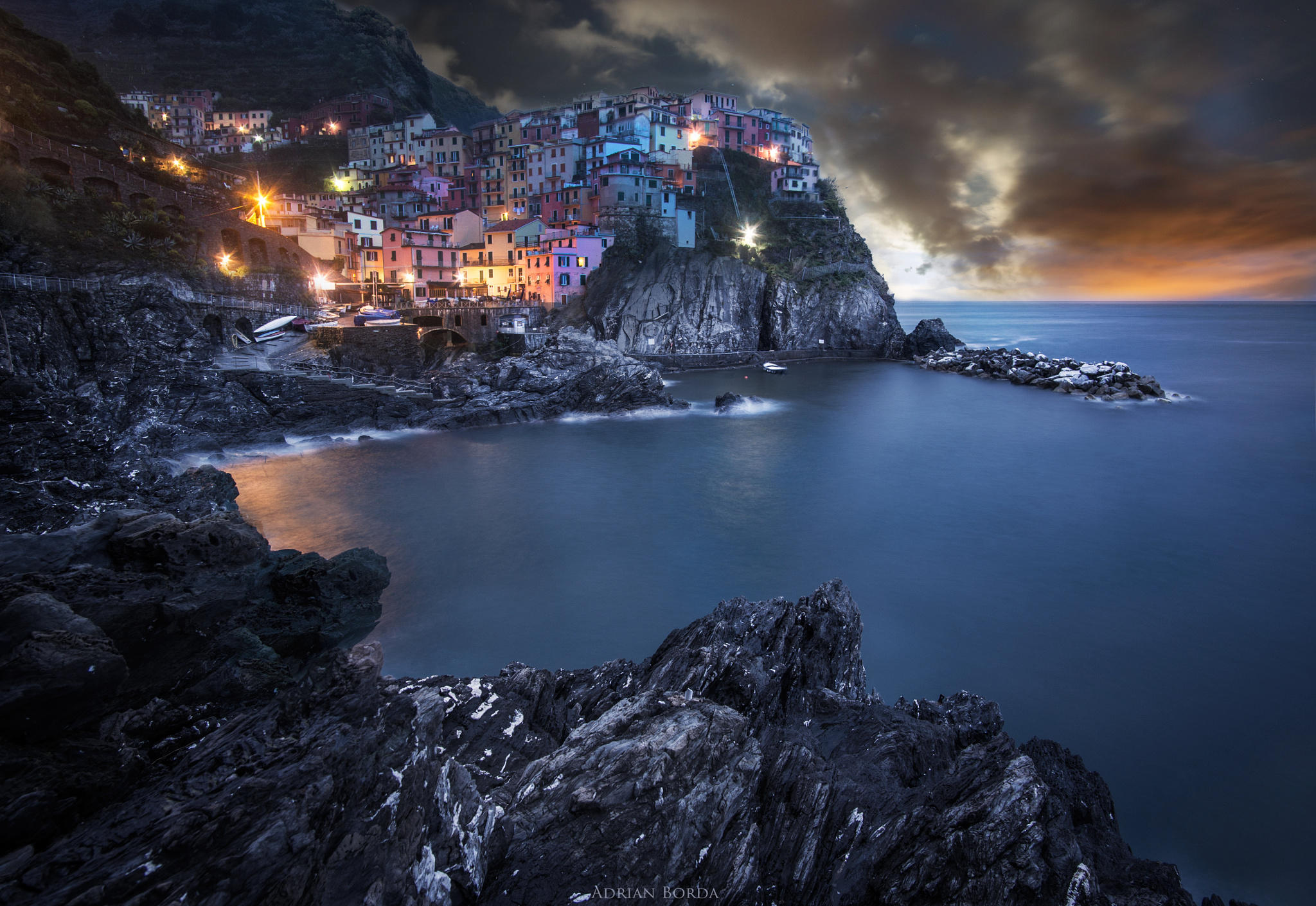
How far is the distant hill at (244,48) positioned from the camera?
88.6 meters

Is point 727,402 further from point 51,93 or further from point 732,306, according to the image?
point 51,93

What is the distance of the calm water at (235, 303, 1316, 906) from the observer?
10445 mm

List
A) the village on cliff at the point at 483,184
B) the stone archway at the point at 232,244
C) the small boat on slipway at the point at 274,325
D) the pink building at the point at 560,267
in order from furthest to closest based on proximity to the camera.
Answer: the pink building at the point at 560,267 → the village on cliff at the point at 483,184 → the stone archway at the point at 232,244 → the small boat on slipway at the point at 274,325

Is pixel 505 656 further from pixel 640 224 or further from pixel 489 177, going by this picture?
pixel 489 177

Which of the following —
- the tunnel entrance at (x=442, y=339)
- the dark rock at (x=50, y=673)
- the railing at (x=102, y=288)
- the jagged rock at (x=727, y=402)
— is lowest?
the jagged rock at (x=727, y=402)

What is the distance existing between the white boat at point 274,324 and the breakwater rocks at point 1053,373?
1868 inches

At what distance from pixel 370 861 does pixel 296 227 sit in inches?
2084

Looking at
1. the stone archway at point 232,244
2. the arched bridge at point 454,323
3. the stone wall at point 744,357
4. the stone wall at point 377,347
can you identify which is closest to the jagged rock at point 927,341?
the stone wall at point 744,357

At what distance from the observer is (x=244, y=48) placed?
315ft

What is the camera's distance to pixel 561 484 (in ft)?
80.4

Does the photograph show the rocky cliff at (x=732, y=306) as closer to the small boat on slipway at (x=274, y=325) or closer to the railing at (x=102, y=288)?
the small boat on slipway at (x=274, y=325)

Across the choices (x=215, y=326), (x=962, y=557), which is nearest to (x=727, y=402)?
(x=962, y=557)

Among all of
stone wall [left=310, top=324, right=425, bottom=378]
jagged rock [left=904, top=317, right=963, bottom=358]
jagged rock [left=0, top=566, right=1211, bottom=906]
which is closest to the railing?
stone wall [left=310, top=324, right=425, bottom=378]

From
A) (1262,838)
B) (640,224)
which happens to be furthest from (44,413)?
(640,224)
